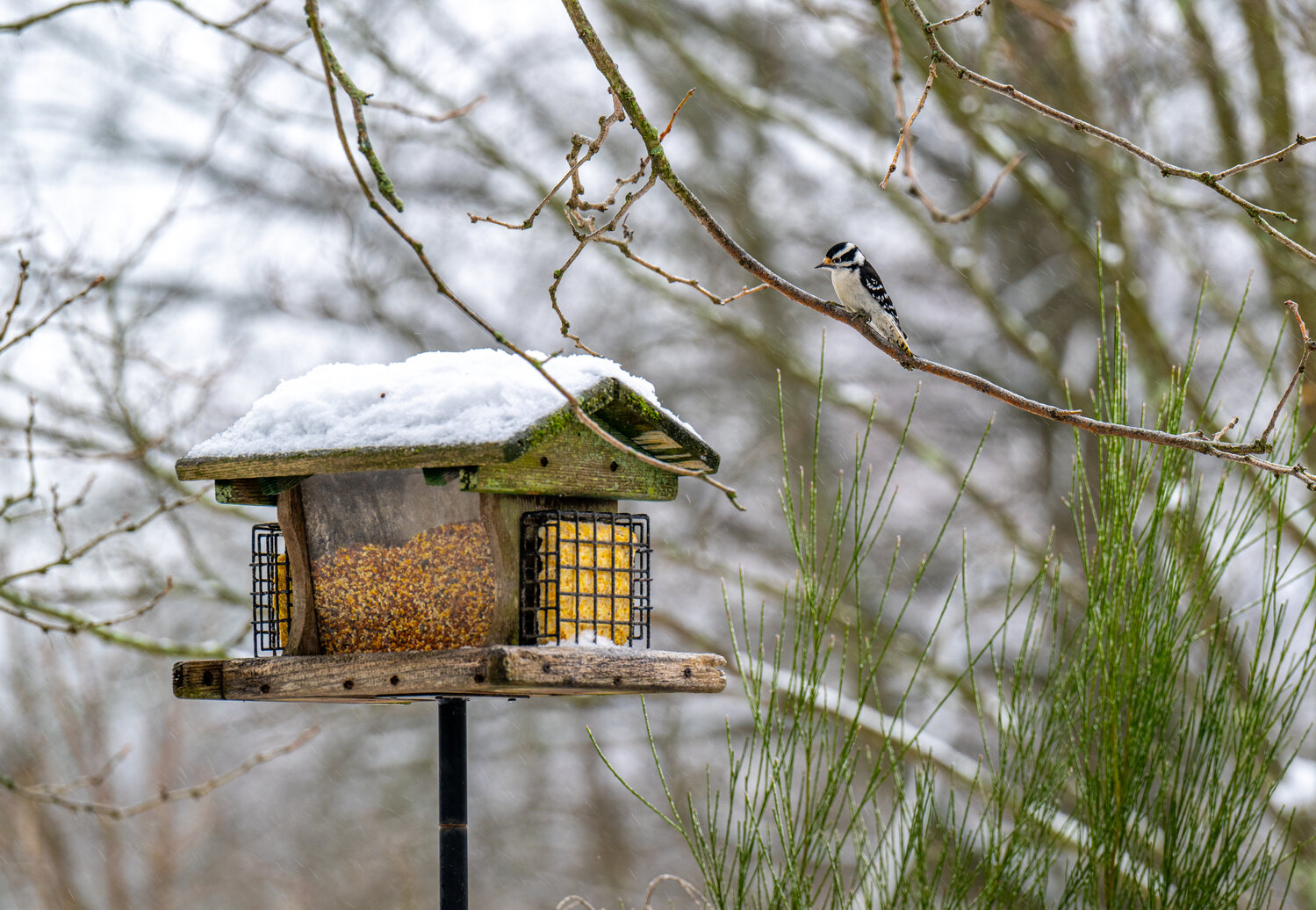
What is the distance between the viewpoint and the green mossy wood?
1920 mm

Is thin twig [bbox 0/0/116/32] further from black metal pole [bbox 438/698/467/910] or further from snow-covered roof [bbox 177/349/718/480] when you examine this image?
black metal pole [bbox 438/698/467/910]

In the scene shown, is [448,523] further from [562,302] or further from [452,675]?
[562,302]

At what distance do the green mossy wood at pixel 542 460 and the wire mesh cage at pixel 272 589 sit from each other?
0.33ft

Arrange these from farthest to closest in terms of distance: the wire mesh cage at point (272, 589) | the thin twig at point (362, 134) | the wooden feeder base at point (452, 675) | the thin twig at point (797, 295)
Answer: the wire mesh cage at point (272, 589), the wooden feeder base at point (452, 675), the thin twig at point (797, 295), the thin twig at point (362, 134)

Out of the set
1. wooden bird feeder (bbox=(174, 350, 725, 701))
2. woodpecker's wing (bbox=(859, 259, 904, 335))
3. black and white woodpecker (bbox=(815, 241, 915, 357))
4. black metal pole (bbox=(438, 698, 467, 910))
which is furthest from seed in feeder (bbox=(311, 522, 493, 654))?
woodpecker's wing (bbox=(859, 259, 904, 335))

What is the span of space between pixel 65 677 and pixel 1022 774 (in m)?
7.63

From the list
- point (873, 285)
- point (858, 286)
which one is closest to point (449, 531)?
point (858, 286)

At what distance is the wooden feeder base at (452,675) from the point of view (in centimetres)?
188

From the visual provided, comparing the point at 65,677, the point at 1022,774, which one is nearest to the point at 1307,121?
the point at 1022,774

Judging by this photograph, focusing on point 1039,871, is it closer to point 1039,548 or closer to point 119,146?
point 1039,548

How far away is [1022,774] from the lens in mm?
1985

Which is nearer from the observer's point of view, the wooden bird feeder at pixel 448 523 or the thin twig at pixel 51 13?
the wooden bird feeder at pixel 448 523

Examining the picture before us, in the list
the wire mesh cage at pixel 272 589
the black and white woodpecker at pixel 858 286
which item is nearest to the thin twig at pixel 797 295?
the wire mesh cage at pixel 272 589

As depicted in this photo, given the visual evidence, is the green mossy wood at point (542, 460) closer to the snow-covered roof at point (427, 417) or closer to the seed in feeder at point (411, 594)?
the snow-covered roof at point (427, 417)
